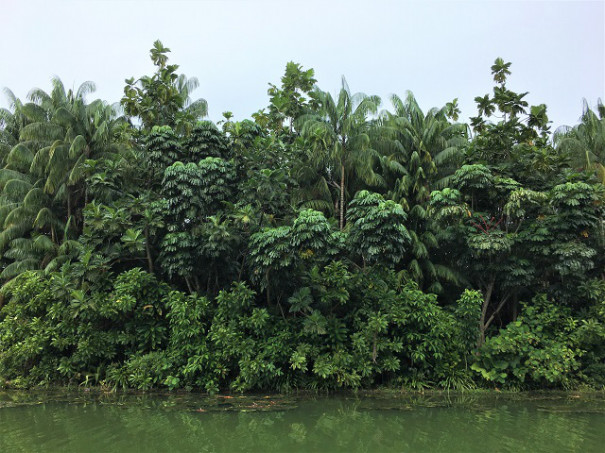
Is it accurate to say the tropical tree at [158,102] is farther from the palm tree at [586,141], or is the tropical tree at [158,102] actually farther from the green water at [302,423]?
the palm tree at [586,141]

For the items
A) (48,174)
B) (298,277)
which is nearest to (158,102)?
(48,174)

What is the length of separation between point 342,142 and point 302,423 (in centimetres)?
905

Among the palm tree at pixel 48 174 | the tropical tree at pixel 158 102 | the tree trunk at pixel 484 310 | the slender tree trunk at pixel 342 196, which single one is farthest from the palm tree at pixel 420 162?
the palm tree at pixel 48 174

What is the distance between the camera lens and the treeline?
32.1 ft

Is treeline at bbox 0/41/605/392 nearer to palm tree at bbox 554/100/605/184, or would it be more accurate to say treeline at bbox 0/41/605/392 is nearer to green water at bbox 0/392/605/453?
palm tree at bbox 554/100/605/184

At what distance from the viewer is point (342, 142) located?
1369cm

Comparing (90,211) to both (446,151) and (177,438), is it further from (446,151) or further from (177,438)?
(446,151)

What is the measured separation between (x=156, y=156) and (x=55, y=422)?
6.31 m

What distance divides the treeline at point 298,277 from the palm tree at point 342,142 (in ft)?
2.01

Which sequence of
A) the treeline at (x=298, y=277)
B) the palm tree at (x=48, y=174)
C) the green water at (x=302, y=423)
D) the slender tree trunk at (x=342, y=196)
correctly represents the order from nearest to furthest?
the green water at (x=302, y=423), the treeline at (x=298, y=277), the slender tree trunk at (x=342, y=196), the palm tree at (x=48, y=174)

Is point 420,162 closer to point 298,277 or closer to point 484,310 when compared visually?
point 484,310

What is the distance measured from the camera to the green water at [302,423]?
601cm

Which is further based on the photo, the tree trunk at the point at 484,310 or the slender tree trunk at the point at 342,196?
the slender tree trunk at the point at 342,196

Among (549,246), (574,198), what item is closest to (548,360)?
(549,246)
